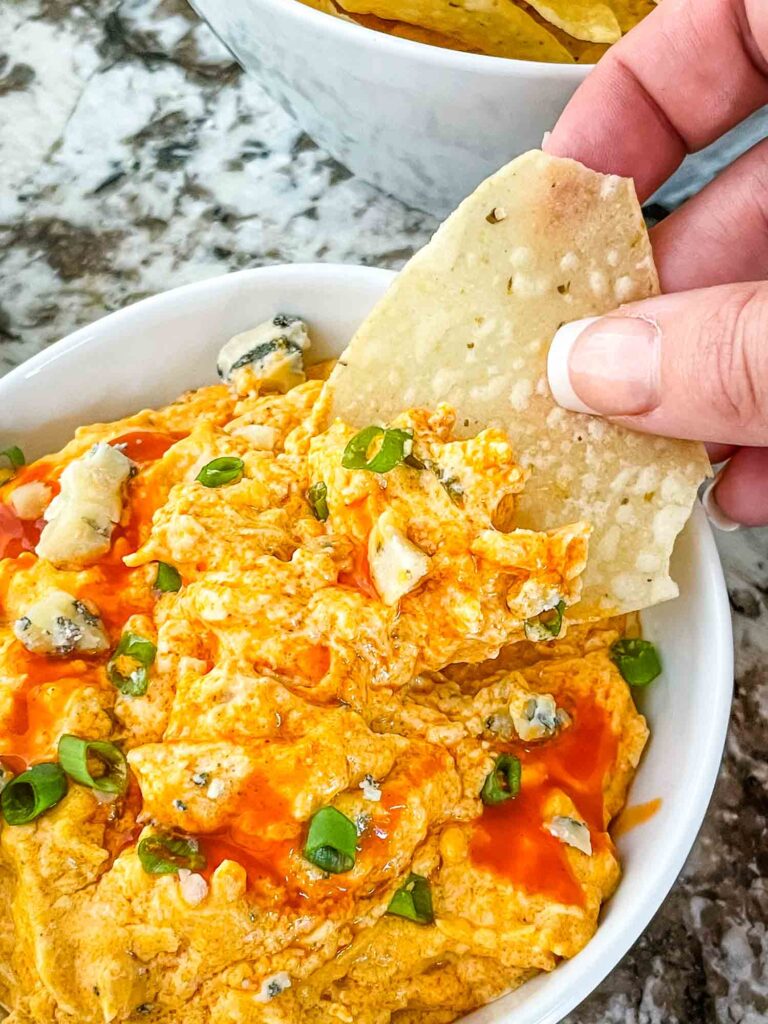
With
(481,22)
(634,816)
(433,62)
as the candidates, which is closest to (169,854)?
(634,816)

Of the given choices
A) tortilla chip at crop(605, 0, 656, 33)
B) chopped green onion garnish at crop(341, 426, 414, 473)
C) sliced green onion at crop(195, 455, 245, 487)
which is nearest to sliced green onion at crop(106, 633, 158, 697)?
Answer: sliced green onion at crop(195, 455, 245, 487)

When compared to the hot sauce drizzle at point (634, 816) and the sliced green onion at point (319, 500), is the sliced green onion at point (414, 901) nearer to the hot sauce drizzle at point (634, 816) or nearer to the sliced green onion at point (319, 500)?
the hot sauce drizzle at point (634, 816)

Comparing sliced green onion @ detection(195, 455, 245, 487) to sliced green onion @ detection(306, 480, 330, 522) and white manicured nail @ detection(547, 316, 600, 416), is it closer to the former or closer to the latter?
sliced green onion @ detection(306, 480, 330, 522)

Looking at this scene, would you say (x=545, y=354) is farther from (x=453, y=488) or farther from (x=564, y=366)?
(x=453, y=488)

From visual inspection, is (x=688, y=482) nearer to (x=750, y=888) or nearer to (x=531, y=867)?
(x=531, y=867)

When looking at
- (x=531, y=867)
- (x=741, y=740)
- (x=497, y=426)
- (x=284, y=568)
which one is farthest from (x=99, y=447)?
(x=741, y=740)

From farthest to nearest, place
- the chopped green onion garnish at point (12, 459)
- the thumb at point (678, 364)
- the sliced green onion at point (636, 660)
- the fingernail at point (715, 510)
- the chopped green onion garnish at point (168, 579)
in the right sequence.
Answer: the fingernail at point (715, 510)
the chopped green onion garnish at point (12, 459)
the sliced green onion at point (636, 660)
the chopped green onion garnish at point (168, 579)
the thumb at point (678, 364)

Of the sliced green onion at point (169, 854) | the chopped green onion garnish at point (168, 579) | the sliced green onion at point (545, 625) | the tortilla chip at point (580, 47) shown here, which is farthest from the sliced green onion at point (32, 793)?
the tortilla chip at point (580, 47)
